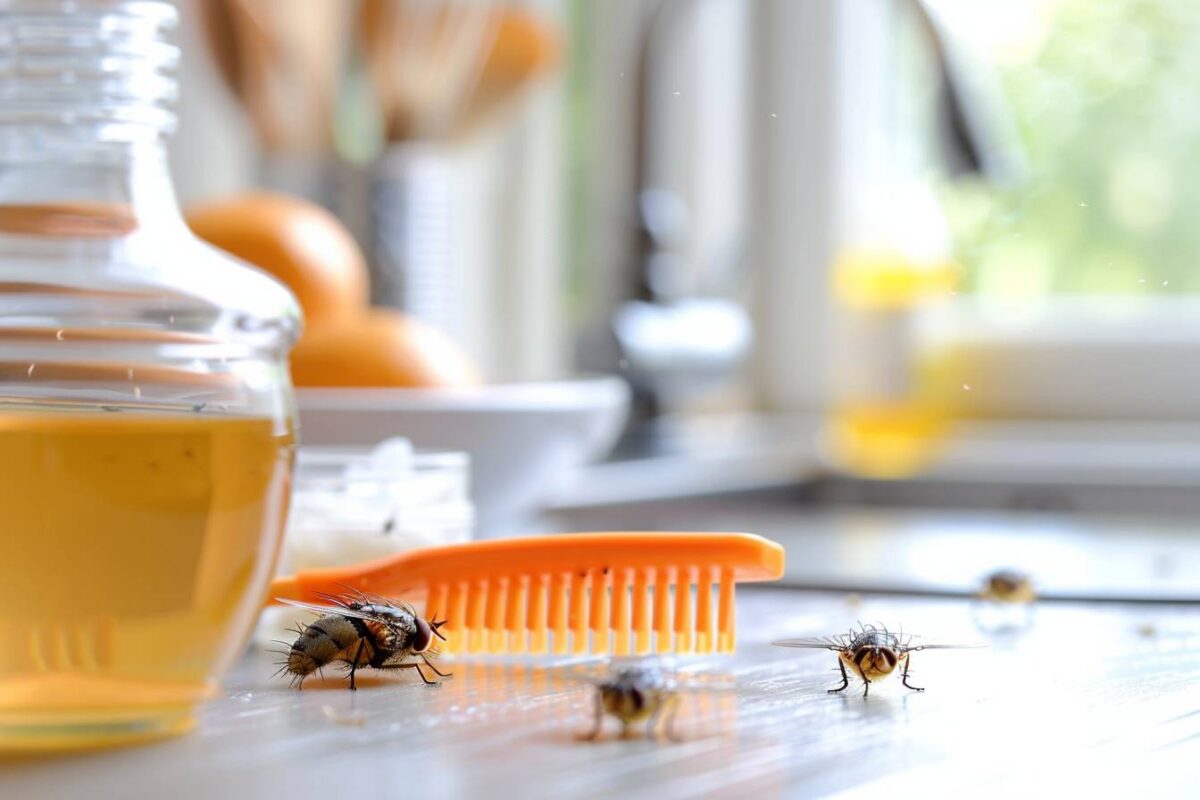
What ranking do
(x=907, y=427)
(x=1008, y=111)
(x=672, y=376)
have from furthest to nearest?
(x=1008, y=111), (x=907, y=427), (x=672, y=376)

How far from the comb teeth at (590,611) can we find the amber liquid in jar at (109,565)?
5.3 inches

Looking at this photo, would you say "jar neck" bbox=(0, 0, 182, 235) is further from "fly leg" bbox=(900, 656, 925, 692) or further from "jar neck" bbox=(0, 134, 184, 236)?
"fly leg" bbox=(900, 656, 925, 692)

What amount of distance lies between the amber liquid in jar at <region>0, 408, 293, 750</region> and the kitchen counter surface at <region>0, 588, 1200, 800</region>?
1 cm

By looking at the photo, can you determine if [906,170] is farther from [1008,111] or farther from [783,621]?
[783,621]

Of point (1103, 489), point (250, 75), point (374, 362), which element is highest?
point (250, 75)

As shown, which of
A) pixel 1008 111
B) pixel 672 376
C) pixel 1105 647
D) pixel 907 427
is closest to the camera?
pixel 1105 647

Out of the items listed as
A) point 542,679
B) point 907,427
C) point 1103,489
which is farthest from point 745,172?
point 542,679

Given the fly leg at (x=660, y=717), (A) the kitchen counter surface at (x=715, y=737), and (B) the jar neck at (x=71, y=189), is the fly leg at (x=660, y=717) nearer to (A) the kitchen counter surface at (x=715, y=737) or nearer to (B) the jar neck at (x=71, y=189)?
(A) the kitchen counter surface at (x=715, y=737)

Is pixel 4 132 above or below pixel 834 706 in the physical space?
above

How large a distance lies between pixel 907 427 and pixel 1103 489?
293 mm

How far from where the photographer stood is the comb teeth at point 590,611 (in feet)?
1.62

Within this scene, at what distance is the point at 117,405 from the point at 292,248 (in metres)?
0.65

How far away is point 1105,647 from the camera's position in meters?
0.57

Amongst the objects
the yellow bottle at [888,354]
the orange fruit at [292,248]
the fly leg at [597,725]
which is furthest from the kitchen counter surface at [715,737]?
the yellow bottle at [888,354]
